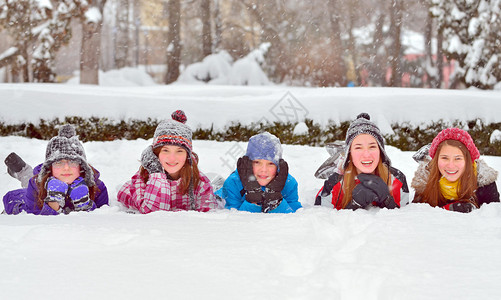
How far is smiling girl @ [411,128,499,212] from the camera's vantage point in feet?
11.2

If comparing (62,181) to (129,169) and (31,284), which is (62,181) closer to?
(31,284)

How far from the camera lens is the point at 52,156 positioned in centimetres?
367

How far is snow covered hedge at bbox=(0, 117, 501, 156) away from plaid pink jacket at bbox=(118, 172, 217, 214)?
361 cm

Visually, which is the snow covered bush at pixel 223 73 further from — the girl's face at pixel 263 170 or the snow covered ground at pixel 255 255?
the snow covered ground at pixel 255 255

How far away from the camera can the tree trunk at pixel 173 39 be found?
1828 centimetres

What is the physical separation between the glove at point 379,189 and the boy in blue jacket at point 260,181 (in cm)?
71

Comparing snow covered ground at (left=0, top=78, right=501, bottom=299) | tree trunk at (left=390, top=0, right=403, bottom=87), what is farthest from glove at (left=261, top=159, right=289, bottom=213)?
tree trunk at (left=390, top=0, right=403, bottom=87)

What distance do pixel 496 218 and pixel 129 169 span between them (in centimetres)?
456

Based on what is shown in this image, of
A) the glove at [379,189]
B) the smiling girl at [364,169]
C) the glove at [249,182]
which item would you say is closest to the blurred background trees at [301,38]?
the glove at [249,182]

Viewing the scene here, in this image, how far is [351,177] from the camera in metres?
3.44

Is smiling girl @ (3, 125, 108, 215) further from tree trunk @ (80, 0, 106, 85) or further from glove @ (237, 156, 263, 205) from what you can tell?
tree trunk @ (80, 0, 106, 85)

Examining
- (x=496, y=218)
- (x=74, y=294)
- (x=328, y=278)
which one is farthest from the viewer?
(x=496, y=218)

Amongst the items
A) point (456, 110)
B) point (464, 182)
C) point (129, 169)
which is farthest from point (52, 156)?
point (456, 110)

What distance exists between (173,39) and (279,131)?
1262 centimetres
